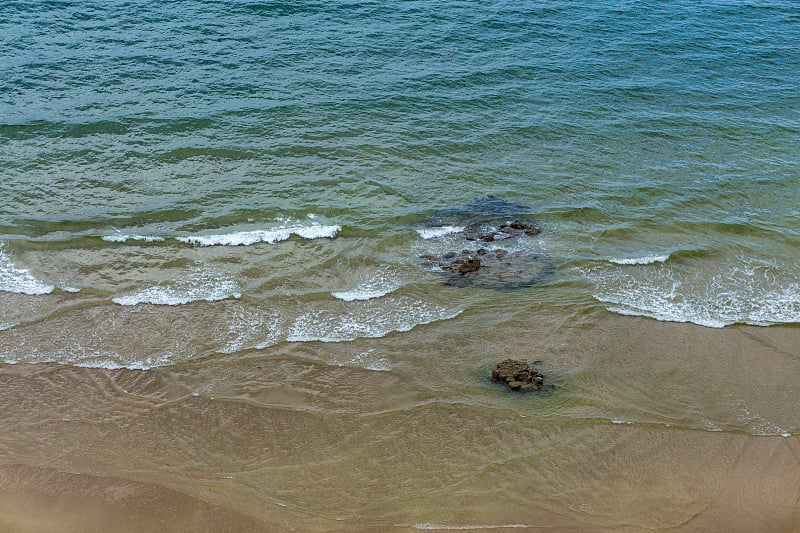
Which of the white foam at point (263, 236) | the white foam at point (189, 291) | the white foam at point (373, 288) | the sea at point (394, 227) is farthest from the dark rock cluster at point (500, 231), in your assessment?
the white foam at point (189, 291)

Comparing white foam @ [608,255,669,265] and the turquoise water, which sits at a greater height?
the turquoise water

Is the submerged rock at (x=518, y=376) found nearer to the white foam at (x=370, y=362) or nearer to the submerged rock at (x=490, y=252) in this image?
the white foam at (x=370, y=362)

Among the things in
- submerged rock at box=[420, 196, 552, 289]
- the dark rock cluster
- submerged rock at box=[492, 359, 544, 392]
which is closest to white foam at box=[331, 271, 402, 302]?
submerged rock at box=[420, 196, 552, 289]

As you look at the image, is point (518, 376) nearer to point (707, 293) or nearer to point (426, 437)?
point (426, 437)

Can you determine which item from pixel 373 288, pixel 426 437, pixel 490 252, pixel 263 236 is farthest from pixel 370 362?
pixel 263 236

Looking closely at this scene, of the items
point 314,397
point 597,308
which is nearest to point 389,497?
point 314,397

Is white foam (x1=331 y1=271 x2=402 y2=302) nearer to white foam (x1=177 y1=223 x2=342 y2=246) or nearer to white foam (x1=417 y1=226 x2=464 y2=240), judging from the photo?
white foam (x1=417 y1=226 x2=464 y2=240)

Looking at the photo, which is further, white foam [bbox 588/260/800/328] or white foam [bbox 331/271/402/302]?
white foam [bbox 331/271/402/302]
